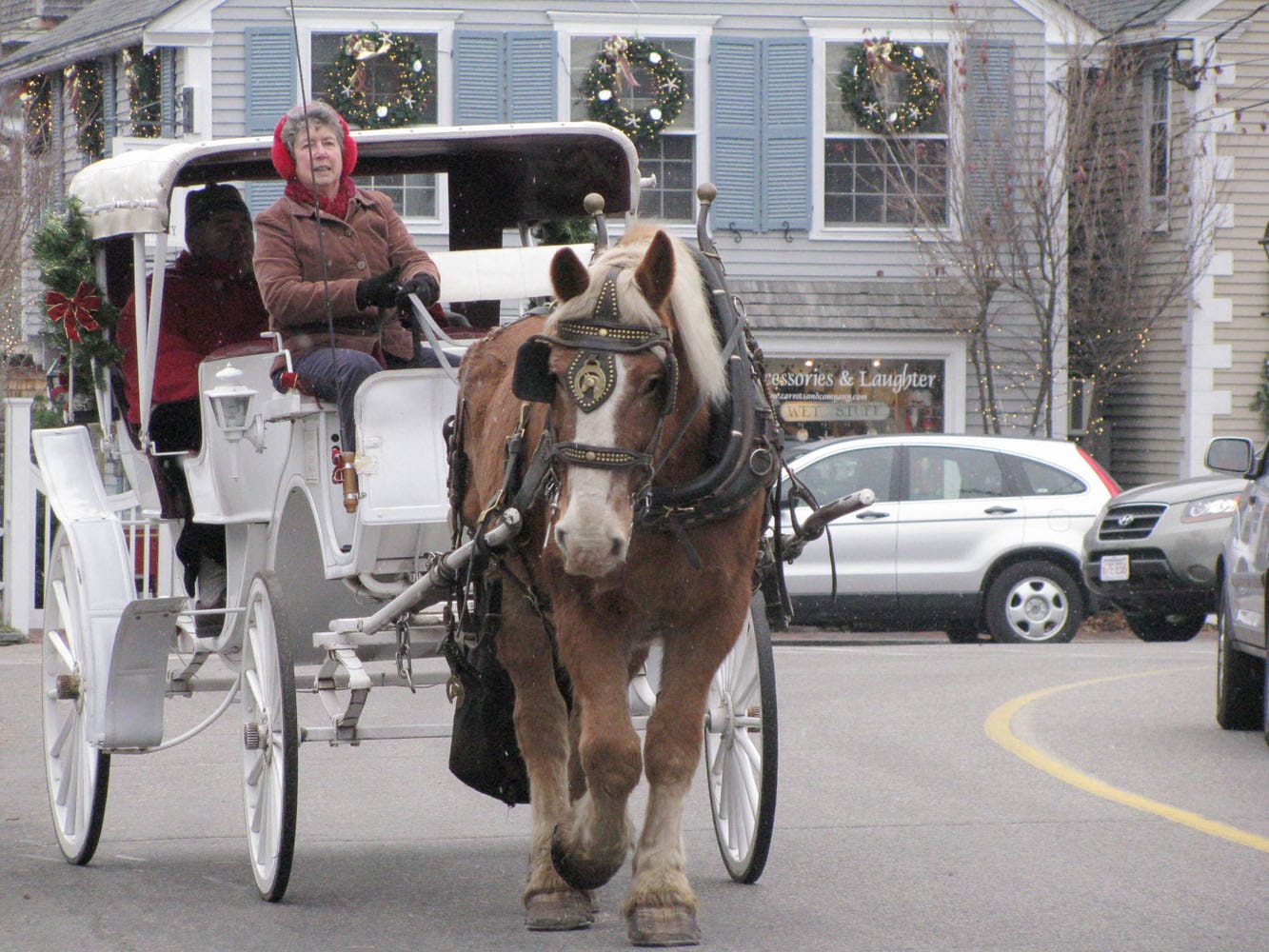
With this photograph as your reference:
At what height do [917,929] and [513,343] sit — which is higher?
[513,343]

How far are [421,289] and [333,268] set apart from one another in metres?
0.61

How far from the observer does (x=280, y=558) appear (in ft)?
23.9

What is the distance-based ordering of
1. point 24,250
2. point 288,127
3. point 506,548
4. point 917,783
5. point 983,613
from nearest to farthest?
point 506,548, point 288,127, point 917,783, point 983,613, point 24,250

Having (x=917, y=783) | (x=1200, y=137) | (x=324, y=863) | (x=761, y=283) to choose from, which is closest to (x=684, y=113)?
(x=761, y=283)

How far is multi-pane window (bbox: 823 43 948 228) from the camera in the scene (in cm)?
2269

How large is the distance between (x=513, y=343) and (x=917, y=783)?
136 inches

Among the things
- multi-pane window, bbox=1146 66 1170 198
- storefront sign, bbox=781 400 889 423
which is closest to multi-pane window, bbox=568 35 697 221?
storefront sign, bbox=781 400 889 423

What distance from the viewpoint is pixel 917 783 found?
28.2 feet

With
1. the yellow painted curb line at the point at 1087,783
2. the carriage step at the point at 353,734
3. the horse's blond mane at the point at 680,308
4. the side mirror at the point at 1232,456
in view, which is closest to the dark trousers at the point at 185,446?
the carriage step at the point at 353,734

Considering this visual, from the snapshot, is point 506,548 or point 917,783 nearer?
point 506,548

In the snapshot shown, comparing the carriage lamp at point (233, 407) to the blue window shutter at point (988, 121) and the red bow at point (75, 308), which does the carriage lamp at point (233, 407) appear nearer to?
the red bow at point (75, 308)

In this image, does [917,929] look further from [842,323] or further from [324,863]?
[842,323]

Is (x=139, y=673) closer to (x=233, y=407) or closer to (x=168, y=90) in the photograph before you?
(x=233, y=407)

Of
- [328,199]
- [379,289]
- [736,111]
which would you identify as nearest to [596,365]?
[379,289]
